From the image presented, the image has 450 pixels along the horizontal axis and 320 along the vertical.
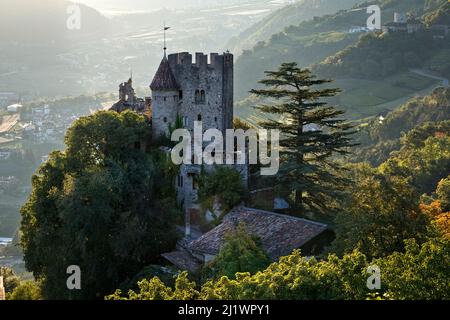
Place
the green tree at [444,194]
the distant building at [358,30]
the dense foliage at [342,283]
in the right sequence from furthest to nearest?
the distant building at [358,30] → the green tree at [444,194] → the dense foliage at [342,283]

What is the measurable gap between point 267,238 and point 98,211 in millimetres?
9464

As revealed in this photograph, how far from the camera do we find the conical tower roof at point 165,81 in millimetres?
44250

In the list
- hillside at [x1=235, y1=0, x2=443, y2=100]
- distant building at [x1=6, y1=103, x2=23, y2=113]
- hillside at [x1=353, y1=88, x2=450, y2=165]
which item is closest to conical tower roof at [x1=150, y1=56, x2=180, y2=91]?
hillside at [x1=353, y1=88, x2=450, y2=165]

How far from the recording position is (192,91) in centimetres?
4447

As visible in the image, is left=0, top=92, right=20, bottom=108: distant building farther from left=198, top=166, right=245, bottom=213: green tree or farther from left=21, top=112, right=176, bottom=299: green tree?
left=198, top=166, right=245, bottom=213: green tree

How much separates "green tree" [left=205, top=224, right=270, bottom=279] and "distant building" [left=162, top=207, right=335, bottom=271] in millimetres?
2045

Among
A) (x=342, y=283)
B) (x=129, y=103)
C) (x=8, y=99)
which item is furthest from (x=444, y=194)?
(x=8, y=99)

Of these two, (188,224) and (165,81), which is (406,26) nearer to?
(165,81)

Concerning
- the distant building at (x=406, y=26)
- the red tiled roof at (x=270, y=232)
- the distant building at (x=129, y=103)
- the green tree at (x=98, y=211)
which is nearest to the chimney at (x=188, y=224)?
the green tree at (x=98, y=211)

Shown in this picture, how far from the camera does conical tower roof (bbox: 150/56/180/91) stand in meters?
44.2

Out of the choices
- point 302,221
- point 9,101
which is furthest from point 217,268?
point 9,101

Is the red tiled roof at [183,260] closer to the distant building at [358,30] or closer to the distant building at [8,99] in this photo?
the distant building at [358,30]

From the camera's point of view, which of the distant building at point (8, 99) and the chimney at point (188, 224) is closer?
the chimney at point (188, 224)

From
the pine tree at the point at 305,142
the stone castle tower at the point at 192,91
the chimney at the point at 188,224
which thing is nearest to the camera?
the chimney at the point at 188,224
